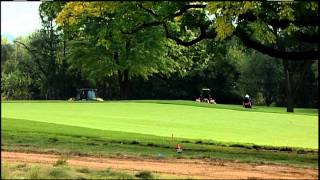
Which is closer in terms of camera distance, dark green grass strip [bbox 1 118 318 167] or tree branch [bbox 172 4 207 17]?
dark green grass strip [bbox 1 118 318 167]

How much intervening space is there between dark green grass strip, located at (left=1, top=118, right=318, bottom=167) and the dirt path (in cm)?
118

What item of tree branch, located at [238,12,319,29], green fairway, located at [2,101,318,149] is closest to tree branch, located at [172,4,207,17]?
tree branch, located at [238,12,319,29]

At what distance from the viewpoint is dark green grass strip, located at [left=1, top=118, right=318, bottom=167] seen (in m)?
16.2

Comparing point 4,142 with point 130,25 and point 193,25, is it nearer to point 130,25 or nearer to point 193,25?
point 130,25

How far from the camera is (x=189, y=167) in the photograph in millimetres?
13414

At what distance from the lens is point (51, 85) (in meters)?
77.5

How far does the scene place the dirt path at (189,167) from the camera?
12188 mm

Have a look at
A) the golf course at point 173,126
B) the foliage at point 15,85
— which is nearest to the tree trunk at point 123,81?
the golf course at point 173,126

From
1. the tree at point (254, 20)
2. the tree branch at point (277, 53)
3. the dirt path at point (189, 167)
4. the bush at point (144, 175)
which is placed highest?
the tree at point (254, 20)

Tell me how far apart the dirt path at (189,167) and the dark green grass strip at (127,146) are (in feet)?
3.87

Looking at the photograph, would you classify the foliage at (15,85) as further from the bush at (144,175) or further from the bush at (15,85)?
the bush at (144,175)

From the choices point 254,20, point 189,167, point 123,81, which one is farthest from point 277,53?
point 123,81

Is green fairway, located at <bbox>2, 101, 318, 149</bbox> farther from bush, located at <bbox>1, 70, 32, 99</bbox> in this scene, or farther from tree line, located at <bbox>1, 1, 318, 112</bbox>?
bush, located at <bbox>1, 70, 32, 99</bbox>

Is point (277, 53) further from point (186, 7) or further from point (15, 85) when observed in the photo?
point (15, 85)
